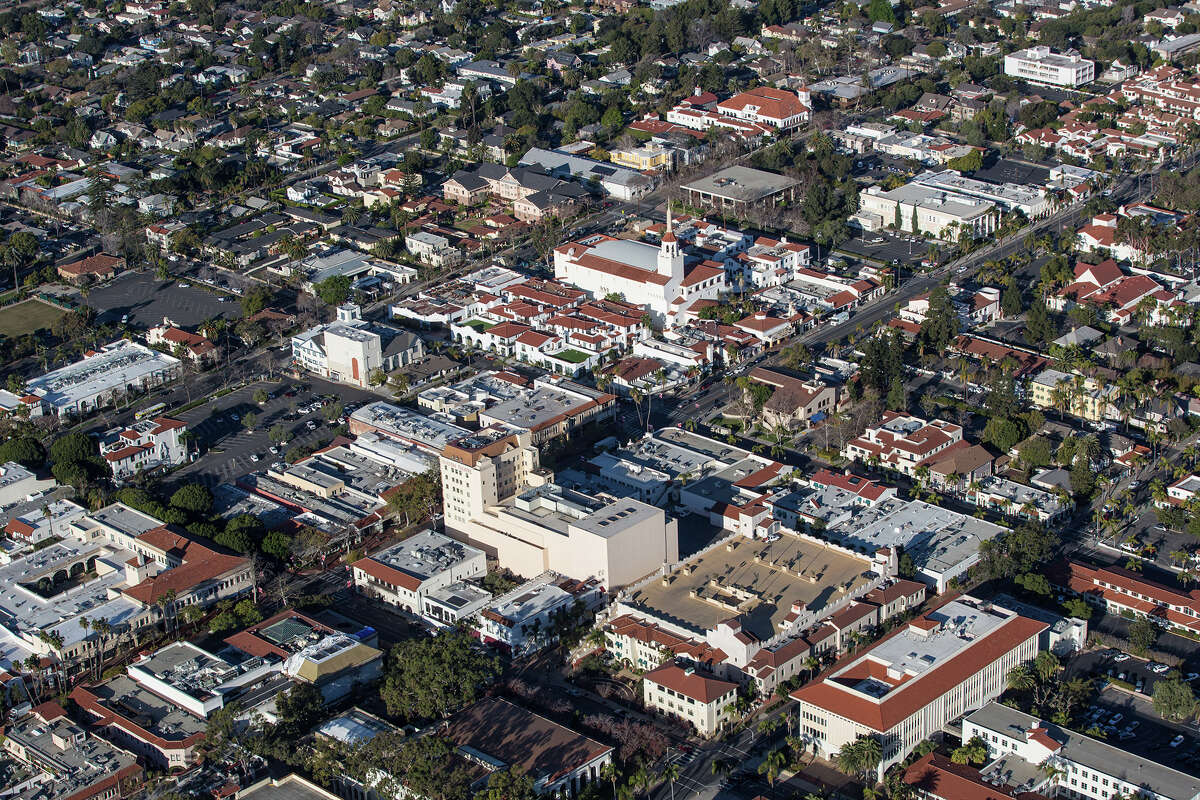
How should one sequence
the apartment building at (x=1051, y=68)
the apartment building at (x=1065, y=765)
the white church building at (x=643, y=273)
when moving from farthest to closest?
the apartment building at (x=1051, y=68), the white church building at (x=643, y=273), the apartment building at (x=1065, y=765)

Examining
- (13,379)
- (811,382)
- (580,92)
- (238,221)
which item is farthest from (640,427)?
(580,92)

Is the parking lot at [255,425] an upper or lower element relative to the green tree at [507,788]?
lower

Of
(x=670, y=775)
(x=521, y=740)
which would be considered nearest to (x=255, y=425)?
(x=521, y=740)

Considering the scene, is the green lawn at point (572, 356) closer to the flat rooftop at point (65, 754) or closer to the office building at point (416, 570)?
the office building at point (416, 570)

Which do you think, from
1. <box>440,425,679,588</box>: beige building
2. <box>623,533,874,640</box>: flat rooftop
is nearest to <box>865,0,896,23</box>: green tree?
<box>440,425,679,588</box>: beige building

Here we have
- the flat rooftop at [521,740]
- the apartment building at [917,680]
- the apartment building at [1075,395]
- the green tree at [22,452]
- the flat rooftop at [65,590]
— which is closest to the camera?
the flat rooftop at [521,740]

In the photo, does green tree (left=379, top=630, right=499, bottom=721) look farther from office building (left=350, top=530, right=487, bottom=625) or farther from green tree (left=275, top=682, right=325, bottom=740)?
office building (left=350, top=530, right=487, bottom=625)

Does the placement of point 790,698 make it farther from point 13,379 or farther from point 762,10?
point 762,10

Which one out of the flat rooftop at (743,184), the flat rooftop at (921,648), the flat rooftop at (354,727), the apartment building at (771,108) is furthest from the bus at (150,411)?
the apartment building at (771,108)
